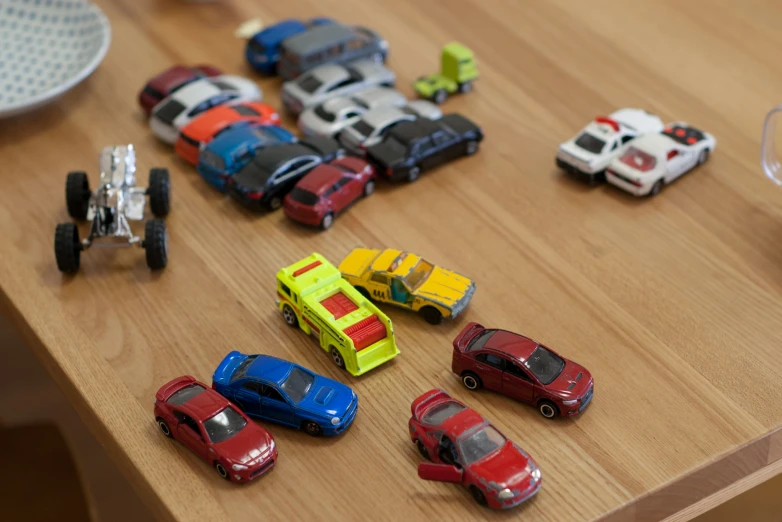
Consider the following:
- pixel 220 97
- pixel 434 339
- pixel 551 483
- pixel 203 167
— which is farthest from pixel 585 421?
pixel 220 97

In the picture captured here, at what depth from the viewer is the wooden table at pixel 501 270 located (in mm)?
3150

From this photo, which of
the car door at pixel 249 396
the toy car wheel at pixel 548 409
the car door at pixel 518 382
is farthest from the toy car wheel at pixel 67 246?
the toy car wheel at pixel 548 409

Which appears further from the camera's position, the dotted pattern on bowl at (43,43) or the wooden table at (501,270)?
the dotted pattern on bowl at (43,43)

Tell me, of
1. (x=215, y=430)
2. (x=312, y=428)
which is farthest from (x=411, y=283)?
(x=215, y=430)

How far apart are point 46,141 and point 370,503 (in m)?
2.49

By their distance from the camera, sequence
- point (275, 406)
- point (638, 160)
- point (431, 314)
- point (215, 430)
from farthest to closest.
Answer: point (638, 160) → point (431, 314) → point (275, 406) → point (215, 430)

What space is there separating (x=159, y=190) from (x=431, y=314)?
126cm

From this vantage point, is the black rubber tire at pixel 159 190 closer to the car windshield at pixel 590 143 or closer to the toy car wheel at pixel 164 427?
→ the toy car wheel at pixel 164 427

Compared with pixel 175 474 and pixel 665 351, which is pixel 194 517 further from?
pixel 665 351

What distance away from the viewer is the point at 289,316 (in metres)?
3.65

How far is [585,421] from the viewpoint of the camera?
3.27 meters

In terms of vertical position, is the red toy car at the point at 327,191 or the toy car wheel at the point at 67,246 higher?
the red toy car at the point at 327,191

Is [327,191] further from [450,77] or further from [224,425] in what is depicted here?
[224,425]

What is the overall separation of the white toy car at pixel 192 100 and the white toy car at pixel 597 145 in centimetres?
151
